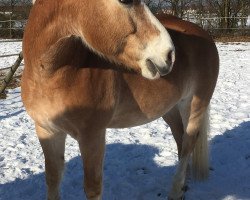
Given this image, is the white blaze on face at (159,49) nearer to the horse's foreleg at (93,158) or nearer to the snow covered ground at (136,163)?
the horse's foreleg at (93,158)

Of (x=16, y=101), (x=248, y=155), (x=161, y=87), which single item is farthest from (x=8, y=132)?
(x=248, y=155)

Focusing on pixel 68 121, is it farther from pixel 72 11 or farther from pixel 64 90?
pixel 72 11

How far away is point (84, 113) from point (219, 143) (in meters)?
2.61

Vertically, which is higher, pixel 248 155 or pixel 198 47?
pixel 198 47

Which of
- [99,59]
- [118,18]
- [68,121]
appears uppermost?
[118,18]

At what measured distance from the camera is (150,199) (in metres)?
3.37

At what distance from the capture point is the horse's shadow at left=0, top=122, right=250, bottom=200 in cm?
341

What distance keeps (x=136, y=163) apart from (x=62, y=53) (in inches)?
83.8

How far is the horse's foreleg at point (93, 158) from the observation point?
241 centimetres

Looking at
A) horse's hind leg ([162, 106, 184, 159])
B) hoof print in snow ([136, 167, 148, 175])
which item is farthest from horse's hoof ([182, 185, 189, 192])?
hoof print in snow ([136, 167, 148, 175])

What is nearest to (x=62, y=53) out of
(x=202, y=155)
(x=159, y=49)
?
(x=159, y=49)

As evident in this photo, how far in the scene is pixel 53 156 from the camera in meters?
2.84

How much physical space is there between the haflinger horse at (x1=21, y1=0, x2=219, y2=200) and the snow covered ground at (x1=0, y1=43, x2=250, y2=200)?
355 mm

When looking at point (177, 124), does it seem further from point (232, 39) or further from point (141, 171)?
point (232, 39)
